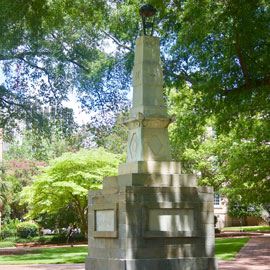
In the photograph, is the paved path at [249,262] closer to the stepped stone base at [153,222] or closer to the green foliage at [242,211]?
the stepped stone base at [153,222]

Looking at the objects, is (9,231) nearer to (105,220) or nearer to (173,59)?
(173,59)

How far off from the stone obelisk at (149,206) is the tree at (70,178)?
23206mm

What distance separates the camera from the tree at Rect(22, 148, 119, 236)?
35.1 metres

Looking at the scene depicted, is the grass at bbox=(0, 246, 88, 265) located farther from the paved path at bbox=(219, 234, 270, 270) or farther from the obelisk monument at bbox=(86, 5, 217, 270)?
the obelisk monument at bbox=(86, 5, 217, 270)

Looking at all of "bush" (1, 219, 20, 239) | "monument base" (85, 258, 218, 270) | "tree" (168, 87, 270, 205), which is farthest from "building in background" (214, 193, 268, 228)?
"monument base" (85, 258, 218, 270)

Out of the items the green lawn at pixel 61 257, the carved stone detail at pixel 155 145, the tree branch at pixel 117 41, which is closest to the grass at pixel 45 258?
the green lawn at pixel 61 257

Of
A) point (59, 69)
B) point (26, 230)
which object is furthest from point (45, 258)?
point (26, 230)

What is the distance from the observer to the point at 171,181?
36.8 feet

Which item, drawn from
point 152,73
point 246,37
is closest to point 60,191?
point 246,37

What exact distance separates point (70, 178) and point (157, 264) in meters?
25.4

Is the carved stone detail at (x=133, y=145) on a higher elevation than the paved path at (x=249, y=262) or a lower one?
higher

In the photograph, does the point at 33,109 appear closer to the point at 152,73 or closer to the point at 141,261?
the point at 152,73

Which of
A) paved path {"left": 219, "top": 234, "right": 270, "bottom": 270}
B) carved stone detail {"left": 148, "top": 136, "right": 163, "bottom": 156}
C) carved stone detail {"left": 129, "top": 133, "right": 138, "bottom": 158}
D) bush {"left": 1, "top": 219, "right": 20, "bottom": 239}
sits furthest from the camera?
bush {"left": 1, "top": 219, "right": 20, "bottom": 239}

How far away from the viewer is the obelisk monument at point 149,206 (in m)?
10.6
